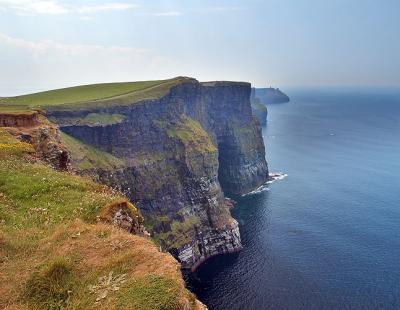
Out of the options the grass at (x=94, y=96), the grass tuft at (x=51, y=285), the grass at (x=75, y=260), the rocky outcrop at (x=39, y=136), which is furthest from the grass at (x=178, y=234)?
the grass tuft at (x=51, y=285)

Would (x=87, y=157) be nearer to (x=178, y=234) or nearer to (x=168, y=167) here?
(x=168, y=167)

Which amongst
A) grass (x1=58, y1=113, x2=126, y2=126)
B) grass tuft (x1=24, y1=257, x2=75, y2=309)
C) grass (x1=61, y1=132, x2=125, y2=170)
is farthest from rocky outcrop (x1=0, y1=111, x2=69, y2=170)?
→ grass (x1=58, y1=113, x2=126, y2=126)

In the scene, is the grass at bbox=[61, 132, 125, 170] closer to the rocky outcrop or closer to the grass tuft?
the rocky outcrop

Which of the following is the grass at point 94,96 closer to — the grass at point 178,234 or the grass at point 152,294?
the grass at point 178,234

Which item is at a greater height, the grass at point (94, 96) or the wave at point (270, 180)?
the grass at point (94, 96)

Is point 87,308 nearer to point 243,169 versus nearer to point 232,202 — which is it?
point 232,202

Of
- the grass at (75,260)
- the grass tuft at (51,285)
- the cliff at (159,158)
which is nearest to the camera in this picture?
the grass at (75,260)
